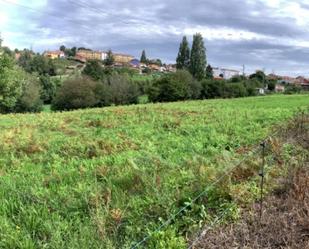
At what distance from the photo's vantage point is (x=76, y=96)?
73250 mm

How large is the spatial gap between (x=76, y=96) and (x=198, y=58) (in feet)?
124

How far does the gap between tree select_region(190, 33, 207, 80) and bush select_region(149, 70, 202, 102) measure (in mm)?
20418

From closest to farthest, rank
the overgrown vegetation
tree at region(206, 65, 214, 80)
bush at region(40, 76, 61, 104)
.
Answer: the overgrown vegetation, bush at region(40, 76, 61, 104), tree at region(206, 65, 214, 80)

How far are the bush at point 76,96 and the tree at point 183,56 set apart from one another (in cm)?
3284

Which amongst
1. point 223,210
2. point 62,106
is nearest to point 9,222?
point 223,210

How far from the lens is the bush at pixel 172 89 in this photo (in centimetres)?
7612

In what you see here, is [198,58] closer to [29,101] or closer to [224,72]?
[224,72]

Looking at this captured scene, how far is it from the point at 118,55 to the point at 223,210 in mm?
157306

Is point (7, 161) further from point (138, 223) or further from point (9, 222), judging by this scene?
point (138, 223)

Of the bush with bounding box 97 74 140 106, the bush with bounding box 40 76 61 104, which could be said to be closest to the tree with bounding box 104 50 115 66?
the bush with bounding box 40 76 61 104

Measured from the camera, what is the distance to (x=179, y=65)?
105m

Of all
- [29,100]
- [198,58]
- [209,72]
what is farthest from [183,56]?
[29,100]

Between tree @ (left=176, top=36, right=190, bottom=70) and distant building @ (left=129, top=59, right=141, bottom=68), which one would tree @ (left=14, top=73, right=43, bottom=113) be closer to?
tree @ (left=176, top=36, right=190, bottom=70)

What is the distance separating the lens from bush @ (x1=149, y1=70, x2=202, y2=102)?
250 feet
